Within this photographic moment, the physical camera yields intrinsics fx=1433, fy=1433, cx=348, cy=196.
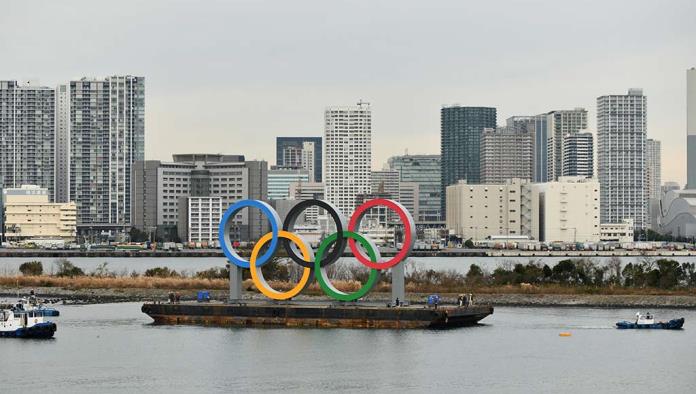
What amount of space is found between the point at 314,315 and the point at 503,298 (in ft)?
81.8

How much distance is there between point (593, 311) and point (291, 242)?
21.9 meters

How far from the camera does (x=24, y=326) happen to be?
7088cm

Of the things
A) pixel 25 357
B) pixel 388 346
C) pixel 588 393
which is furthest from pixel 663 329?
pixel 25 357

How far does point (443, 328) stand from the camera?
71562mm

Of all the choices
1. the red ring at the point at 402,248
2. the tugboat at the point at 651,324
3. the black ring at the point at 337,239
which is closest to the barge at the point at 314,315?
the red ring at the point at 402,248

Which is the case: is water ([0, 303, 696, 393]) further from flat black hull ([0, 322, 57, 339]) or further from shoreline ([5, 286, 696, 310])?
shoreline ([5, 286, 696, 310])

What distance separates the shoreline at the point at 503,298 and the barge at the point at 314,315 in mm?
9384

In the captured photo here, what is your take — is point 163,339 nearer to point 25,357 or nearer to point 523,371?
point 25,357

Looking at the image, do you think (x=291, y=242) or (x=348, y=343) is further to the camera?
(x=291, y=242)

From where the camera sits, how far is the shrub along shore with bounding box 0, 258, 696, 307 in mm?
92812

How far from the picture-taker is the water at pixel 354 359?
177 ft

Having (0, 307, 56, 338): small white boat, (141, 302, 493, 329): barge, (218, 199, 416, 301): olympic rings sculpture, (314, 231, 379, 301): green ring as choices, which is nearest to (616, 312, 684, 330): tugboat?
(141, 302, 493, 329): barge

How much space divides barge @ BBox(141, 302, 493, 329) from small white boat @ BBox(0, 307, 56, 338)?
705 cm

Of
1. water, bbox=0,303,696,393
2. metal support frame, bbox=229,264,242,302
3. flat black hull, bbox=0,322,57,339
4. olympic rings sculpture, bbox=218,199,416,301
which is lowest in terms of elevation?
water, bbox=0,303,696,393
